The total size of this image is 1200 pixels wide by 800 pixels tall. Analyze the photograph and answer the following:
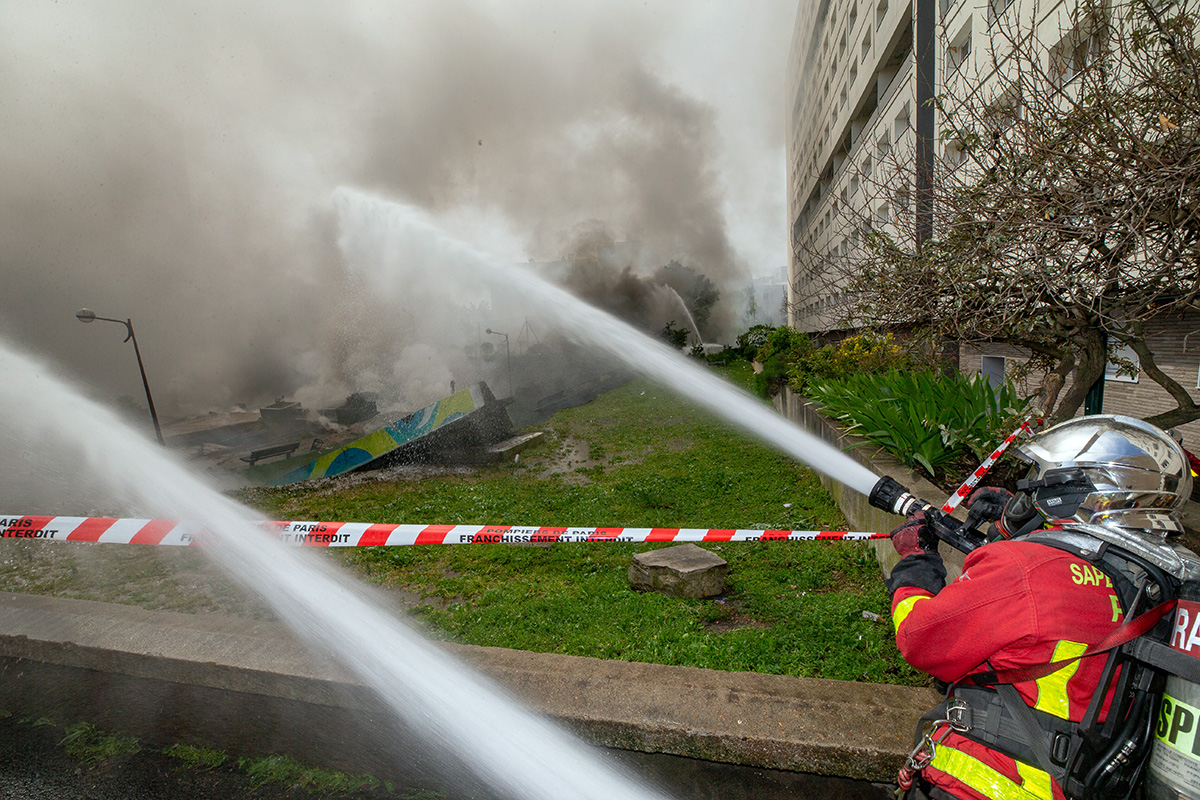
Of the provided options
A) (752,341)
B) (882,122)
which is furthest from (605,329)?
(752,341)

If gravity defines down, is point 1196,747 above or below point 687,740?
above

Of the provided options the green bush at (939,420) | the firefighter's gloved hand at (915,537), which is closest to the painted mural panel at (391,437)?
the green bush at (939,420)

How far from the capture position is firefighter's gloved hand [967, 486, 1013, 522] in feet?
5.99

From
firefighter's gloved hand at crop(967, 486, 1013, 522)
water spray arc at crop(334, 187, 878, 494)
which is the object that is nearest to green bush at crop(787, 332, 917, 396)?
water spray arc at crop(334, 187, 878, 494)

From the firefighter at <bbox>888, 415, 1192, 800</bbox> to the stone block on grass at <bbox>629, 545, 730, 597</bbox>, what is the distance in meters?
2.23

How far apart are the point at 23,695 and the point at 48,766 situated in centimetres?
49

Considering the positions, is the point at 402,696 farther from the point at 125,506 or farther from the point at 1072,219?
the point at 125,506

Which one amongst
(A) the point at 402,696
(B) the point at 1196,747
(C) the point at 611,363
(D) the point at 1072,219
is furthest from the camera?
(C) the point at 611,363

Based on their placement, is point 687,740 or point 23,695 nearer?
point 687,740

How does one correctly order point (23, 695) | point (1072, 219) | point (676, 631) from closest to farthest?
1. point (23, 695)
2. point (1072, 219)
3. point (676, 631)

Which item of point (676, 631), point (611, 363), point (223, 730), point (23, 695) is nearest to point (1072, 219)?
point (676, 631)

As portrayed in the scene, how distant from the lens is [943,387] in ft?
16.6

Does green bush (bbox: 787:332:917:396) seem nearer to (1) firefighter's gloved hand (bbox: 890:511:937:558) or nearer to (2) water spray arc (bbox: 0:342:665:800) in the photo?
(1) firefighter's gloved hand (bbox: 890:511:937:558)

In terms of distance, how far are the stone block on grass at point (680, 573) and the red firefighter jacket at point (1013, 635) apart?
2.33 meters
